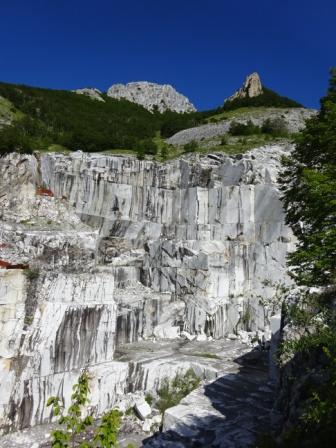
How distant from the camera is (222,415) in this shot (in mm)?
10516

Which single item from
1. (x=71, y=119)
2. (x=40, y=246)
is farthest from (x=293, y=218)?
(x=71, y=119)

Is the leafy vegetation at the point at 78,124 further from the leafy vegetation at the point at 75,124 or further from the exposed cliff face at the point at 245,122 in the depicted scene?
the exposed cliff face at the point at 245,122

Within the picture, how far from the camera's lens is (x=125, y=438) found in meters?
11.7

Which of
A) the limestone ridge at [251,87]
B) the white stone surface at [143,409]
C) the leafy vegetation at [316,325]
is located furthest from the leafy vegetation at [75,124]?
the leafy vegetation at [316,325]

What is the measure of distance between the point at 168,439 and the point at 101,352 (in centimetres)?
643

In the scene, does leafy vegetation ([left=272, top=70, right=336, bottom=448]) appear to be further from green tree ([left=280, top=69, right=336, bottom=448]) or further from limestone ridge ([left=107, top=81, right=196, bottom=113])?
limestone ridge ([left=107, top=81, right=196, bottom=113])

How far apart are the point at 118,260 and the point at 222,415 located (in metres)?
13.1

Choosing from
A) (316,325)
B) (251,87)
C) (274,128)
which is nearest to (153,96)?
(251,87)

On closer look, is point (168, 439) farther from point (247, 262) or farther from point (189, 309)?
point (247, 262)

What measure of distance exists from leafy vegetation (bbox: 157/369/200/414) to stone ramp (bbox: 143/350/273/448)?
919 millimetres

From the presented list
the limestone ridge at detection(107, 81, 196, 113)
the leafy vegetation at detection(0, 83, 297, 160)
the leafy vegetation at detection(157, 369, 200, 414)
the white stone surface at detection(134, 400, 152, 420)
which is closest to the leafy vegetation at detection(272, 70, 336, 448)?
the leafy vegetation at detection(157, 369, 200, 414)

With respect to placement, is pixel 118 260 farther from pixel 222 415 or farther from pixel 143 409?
pixel 222 415

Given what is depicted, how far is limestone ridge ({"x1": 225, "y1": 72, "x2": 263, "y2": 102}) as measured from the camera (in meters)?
64.6

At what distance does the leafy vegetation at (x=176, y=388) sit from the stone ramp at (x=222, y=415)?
0.92 m
